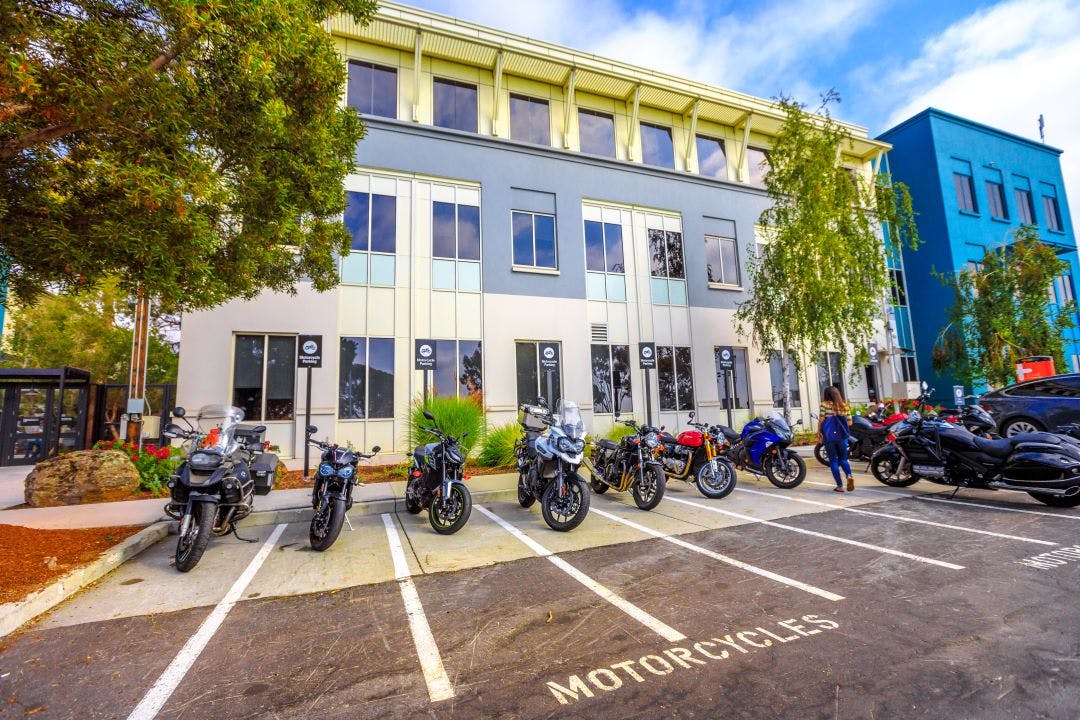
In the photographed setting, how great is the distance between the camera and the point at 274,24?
493 centimetres

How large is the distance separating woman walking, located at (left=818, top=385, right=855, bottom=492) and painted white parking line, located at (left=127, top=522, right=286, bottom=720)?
337 inches

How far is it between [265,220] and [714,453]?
7.83 meters

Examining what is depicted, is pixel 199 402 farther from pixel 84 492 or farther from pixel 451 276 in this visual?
pixel 451 276

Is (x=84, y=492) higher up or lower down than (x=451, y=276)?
lower down

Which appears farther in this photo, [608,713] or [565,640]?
[565,640]

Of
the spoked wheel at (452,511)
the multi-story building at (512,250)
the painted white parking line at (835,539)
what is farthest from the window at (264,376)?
the painted white parking line at (835,539)

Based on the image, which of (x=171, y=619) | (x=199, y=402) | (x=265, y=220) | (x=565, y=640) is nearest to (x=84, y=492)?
(x=199, y=402)

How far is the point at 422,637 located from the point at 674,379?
1427 centimetres

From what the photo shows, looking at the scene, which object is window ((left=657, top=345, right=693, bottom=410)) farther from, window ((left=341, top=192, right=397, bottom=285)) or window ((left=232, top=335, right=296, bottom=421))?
window ((left=232, top=335, right=296, bottom=421))

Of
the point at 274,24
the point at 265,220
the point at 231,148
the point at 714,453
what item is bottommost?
the point at 714,453

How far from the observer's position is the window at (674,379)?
16303 millimetres

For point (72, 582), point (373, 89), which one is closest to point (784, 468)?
point (72, 582)

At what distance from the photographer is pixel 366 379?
13141 mm

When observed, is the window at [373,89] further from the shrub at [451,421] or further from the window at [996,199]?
the window at [996,199]
